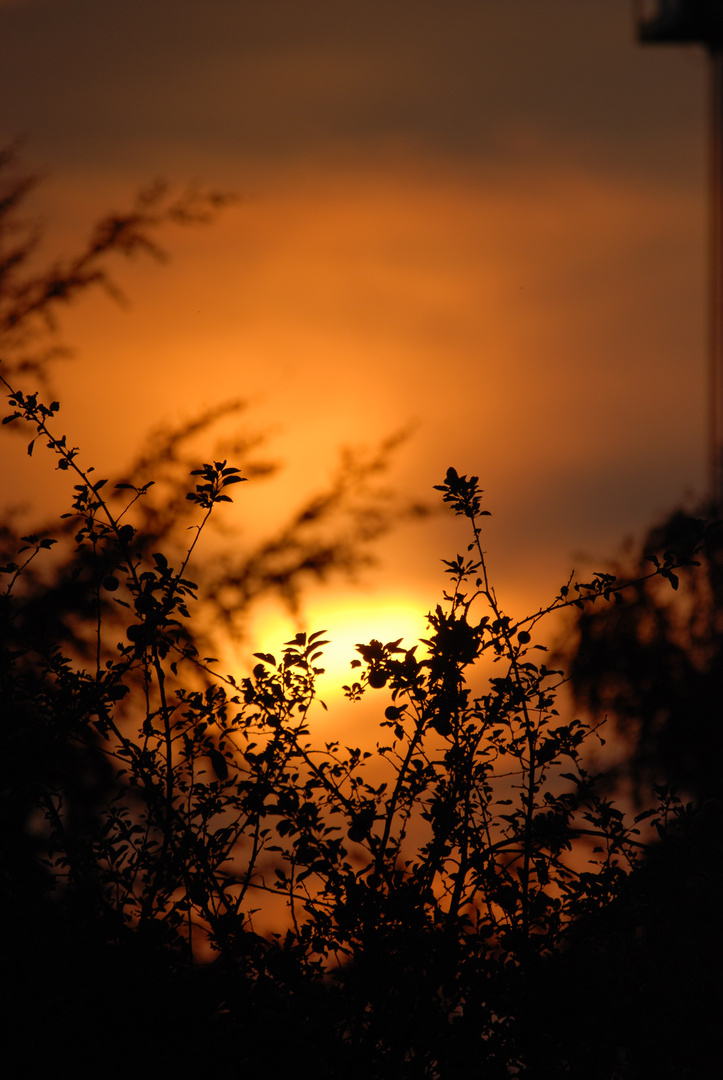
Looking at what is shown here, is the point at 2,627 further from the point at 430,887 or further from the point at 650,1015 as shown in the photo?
the point at 650,1015

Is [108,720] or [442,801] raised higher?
[108,720]

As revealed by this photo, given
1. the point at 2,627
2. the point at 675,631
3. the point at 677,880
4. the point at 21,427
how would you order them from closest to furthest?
the point at 677,880
the point at 2,627
the point at 21,427
the point at 675,631

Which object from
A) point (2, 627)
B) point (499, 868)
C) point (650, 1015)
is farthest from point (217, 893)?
point (650, 1015)

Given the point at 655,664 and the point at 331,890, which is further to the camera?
the point at 655,664

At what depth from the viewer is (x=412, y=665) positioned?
3336 millimetres

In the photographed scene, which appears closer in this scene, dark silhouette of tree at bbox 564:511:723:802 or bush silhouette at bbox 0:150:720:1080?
bush silhouette at bbox 0:150:720:1080

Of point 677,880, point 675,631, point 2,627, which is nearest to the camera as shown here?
point 677,880

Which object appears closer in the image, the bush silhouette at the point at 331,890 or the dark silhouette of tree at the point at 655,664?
the bush silhouette at the point at 331,890

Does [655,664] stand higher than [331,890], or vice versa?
[655,664]

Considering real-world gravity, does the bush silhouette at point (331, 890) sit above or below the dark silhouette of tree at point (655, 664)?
below

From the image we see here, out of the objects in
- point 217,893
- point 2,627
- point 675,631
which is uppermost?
point 675,631

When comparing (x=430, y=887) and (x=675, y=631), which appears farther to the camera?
(x=675, y=631)

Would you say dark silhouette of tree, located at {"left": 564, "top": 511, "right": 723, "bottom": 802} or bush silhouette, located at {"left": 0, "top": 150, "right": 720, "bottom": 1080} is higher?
dark silhouette of tree, located at {"left": 564, "top": 511, "right": 723, "bottom": 802}

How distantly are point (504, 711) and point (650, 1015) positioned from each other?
107cm
